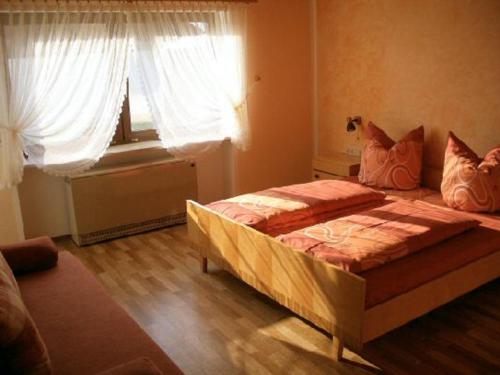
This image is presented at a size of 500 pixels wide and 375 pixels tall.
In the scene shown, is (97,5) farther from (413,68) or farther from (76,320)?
(76,320)

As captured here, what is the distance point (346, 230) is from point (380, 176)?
128cm

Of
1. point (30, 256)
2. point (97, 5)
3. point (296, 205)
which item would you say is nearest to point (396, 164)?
point (296, 205)

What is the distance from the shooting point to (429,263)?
2.73 m

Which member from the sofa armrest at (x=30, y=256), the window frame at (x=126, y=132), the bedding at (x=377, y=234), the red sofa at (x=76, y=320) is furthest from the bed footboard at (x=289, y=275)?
the window frame at (x=126, y=132)

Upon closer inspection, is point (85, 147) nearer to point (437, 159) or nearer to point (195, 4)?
point (195, 4)

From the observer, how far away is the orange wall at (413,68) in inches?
148

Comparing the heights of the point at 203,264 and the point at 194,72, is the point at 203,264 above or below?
below

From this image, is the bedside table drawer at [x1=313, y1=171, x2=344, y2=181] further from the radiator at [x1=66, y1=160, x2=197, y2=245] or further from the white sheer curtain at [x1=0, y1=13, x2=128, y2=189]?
the white sheer curtain at [x1=0, y1=13, x2=128, y2=189]

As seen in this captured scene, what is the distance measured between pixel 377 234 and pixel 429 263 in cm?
32

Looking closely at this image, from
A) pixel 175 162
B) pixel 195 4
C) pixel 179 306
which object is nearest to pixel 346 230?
pixel 179 306

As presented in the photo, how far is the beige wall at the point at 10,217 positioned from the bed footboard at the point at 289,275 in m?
1.43

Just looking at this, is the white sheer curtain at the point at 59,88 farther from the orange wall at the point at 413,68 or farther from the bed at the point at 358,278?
the orange wall at the point at 413,68

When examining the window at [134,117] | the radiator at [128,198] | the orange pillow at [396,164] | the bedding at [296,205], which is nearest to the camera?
the bedding at [296,205]

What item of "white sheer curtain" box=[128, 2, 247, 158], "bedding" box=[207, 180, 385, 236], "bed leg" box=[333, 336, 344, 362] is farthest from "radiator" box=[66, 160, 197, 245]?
"bed leg" box=[333, 336, 344, 362]
